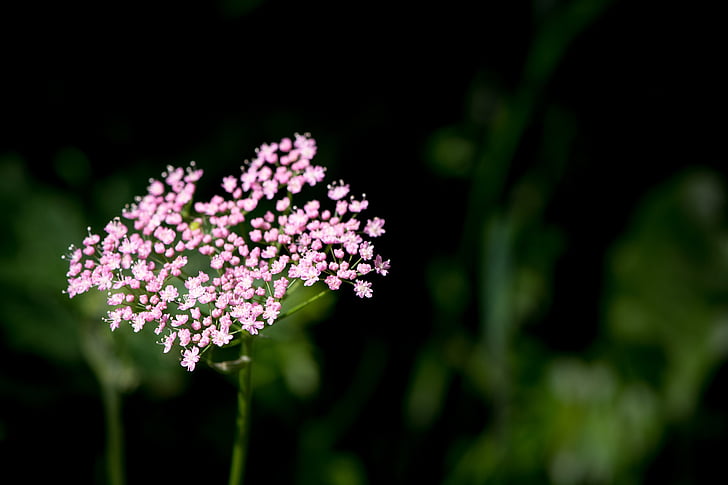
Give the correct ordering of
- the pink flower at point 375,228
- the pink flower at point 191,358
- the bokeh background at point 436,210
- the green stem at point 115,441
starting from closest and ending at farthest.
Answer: the pink flower at point 191,358
the pink flower at point 375,228
the green stem at point 115,441
the bokeh background at point 436,210

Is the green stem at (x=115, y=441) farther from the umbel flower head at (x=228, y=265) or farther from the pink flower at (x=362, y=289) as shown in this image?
the pink flower at (x=362, y=289)

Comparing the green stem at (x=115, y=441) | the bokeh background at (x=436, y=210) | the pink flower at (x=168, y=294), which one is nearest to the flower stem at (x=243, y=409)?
the pink flower at (x=168, y=294)

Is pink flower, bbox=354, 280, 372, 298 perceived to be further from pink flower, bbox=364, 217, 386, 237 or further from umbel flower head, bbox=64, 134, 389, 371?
pink flower, bbox=364, 217, 386, 237

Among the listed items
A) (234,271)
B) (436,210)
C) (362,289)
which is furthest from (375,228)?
(436,210)

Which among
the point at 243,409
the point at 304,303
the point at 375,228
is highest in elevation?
the point at 375,228

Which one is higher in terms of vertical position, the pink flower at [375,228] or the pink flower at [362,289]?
the pink flower at [375,228]

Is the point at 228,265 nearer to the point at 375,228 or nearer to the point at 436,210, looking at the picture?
the point at 375,228

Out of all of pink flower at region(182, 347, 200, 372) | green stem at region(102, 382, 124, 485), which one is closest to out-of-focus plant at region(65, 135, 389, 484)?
pink flower at region(182, 347, 200, 372)

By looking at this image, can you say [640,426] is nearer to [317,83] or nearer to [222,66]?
[317,83]

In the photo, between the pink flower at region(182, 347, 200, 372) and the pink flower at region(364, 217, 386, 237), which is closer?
the pink flower at region(182, 347, 200, 372)
